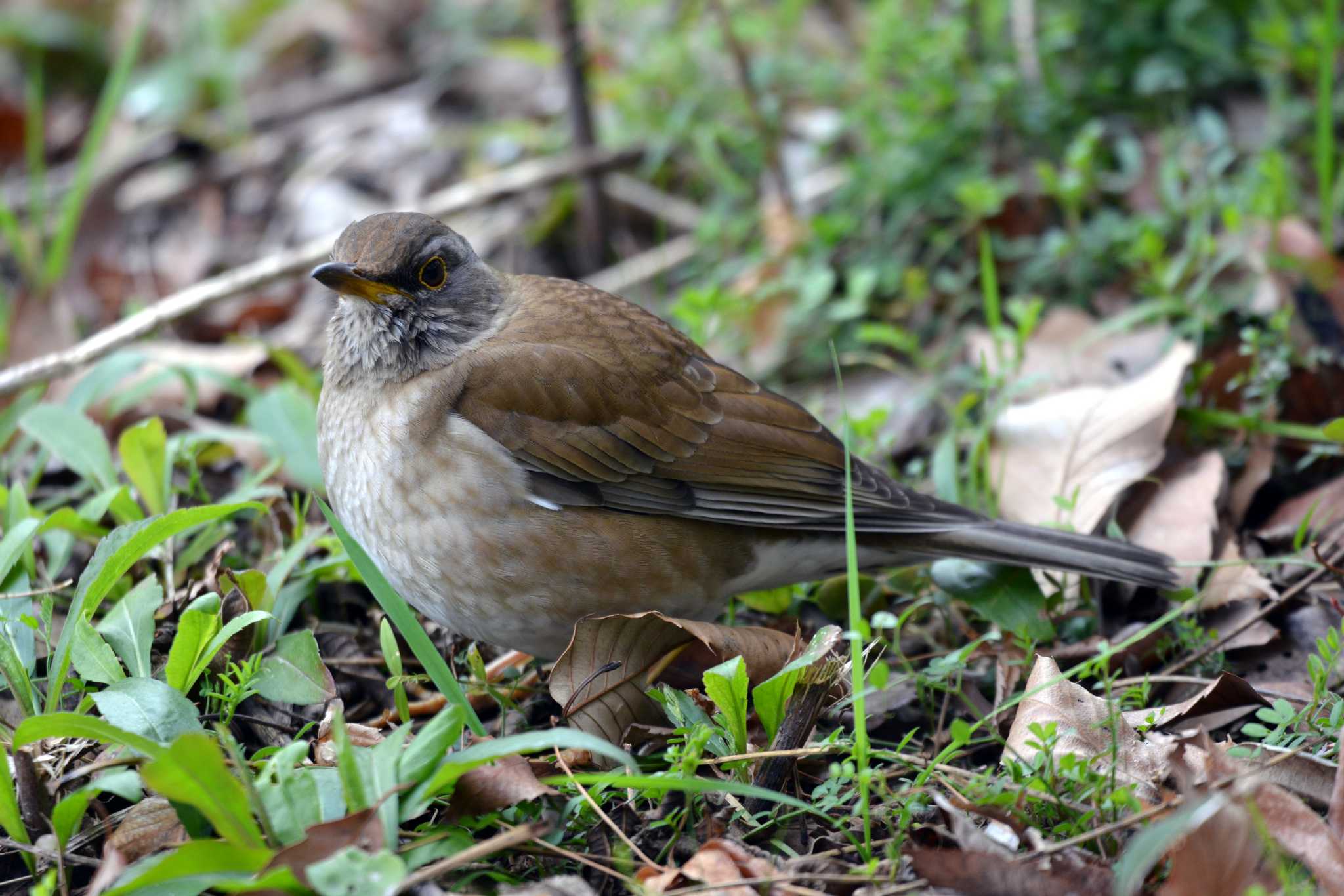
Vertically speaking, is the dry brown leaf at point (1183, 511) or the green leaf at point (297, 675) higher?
the green leaf at point (297, 675)

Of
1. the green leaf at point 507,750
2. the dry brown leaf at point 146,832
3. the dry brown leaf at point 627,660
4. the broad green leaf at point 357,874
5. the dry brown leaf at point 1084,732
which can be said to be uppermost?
the green leaf at point 507,750

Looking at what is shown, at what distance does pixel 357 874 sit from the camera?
98.4 inches

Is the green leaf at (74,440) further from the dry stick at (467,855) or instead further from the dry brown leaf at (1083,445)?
the dry brown leaf at (1083,445)

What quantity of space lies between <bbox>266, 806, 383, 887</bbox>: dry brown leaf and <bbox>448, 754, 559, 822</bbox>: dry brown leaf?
275 millimetres

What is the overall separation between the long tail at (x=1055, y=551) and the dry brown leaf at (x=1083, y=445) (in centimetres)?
29

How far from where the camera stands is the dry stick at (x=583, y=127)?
6023 millimetres

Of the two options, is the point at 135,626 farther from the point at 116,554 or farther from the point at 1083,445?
the point at 1083,445

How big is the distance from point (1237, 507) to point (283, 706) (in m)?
3.12

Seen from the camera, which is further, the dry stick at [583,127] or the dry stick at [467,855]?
the dry stick at [583,127]

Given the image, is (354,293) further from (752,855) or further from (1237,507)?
(1237,507)

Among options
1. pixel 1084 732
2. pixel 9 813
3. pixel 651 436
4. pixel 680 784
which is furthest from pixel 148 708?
pixel 1084 732

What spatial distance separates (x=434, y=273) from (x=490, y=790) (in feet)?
6.07

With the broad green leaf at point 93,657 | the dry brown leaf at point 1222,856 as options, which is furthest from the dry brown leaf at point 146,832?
the dry brown leaf at point 1222,856

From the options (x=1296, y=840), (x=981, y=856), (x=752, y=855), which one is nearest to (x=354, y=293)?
(x=752, y=855)
